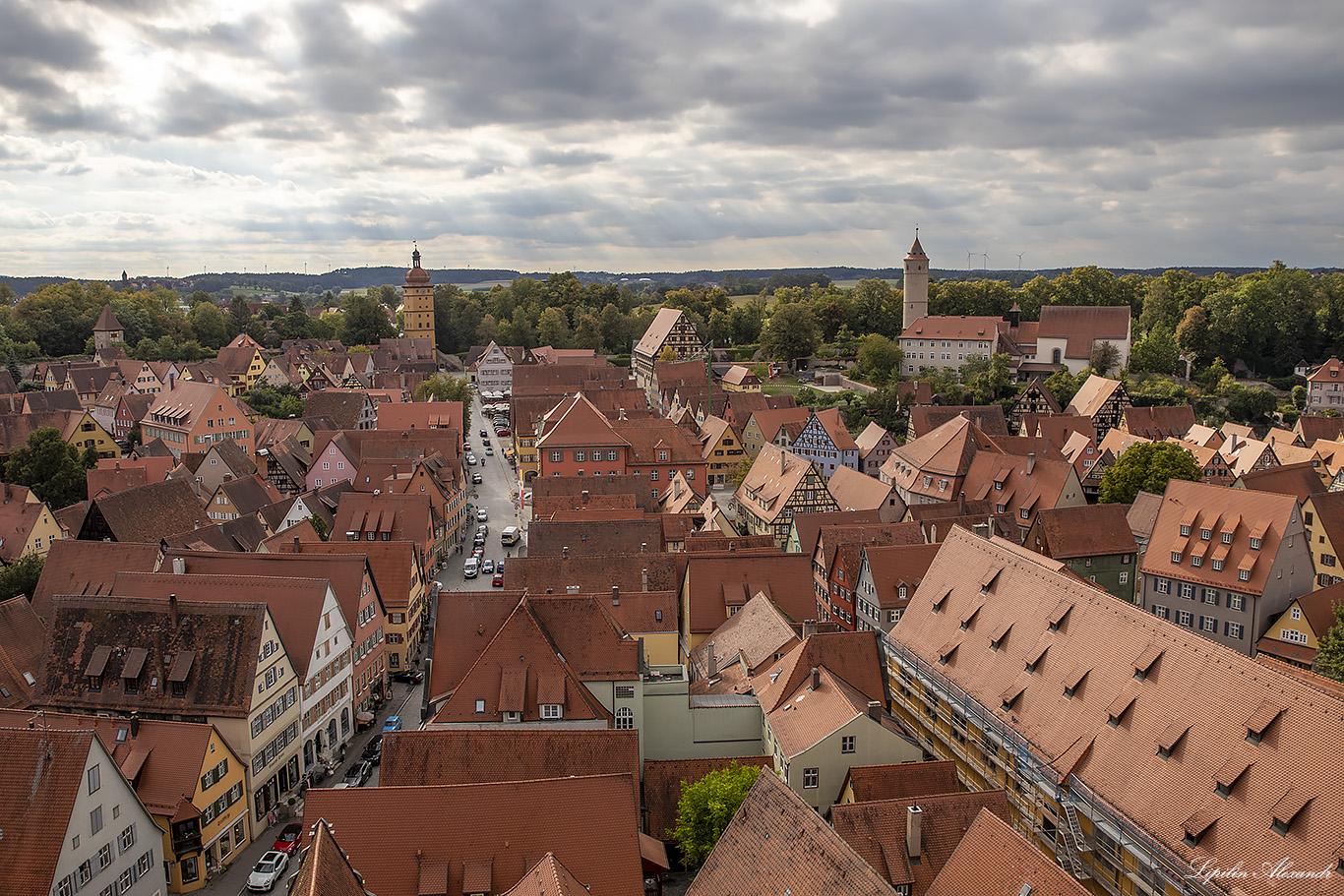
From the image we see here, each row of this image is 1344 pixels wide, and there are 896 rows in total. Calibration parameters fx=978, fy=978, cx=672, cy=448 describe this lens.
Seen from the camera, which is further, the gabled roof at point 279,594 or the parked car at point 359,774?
the gabled roof at point 279,594

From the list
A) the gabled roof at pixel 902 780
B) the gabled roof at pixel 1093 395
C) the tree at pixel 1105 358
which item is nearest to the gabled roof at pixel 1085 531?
the gabled roof at pixel 902 780

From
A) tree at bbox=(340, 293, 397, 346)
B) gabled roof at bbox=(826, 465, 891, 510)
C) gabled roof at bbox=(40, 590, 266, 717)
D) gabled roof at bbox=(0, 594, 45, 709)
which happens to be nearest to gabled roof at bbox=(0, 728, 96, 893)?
gabled roof at bbox=(40, 590, 266, 717)

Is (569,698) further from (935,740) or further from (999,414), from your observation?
(999,414)

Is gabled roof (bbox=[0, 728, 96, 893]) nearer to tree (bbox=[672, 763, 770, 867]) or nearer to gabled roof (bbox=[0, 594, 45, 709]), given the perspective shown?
gabled roof (bbox=[0, 594, 45, 709])

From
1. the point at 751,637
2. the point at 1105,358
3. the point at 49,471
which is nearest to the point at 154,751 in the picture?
the point at 751,637

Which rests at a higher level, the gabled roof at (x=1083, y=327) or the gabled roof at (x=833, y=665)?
the gabled roof at (x=1083, y=327)

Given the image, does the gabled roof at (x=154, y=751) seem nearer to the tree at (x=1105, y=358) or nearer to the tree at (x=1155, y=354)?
the tree at (x=1105, y=358)

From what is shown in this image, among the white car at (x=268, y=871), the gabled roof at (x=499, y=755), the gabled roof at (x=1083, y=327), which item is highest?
the gabled roof at (x=1083, y=327)
